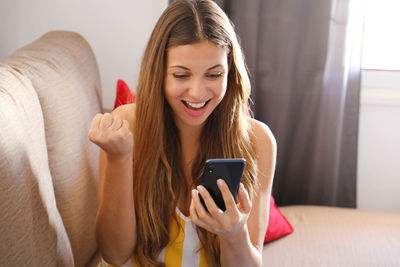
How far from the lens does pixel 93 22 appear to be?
2031 millimetres

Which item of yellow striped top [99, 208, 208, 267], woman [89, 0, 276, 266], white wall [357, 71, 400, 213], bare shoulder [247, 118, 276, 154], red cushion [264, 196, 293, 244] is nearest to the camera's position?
woman [89, 0, 276, 266]

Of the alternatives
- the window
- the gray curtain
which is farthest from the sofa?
the window

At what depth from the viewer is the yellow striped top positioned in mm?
1246

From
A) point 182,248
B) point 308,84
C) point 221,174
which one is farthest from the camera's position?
point 308,84

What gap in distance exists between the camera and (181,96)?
1.16m

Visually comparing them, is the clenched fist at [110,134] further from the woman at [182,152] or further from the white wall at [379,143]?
the white wall at [379,143]

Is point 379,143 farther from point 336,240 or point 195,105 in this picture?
point 195,105

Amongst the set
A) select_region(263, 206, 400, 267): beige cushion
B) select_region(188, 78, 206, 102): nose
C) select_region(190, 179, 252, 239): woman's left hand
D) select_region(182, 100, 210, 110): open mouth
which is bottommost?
select_region(263, 206, 400, 267): beige cushion

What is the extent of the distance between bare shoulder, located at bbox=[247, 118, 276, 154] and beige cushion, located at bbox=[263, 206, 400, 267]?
41cm

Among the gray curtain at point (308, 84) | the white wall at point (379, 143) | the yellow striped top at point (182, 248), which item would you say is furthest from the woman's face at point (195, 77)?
the white wall at point (379, 143)

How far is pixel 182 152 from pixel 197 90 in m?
0.31

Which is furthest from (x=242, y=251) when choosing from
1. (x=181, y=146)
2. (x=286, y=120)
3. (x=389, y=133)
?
(x=389, y=133)

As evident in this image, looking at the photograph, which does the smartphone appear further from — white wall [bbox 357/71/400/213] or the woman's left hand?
white wall [bbox 357/71/400/213]

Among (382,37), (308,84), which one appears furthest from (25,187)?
(382,37)
